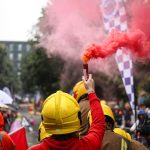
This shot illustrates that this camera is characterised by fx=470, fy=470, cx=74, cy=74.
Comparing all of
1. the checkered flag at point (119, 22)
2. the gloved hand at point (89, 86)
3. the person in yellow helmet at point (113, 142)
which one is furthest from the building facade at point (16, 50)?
the gloved hand at point (89, 86)

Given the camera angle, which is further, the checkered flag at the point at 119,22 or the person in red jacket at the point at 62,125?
the checkered flag at the point at 119,22

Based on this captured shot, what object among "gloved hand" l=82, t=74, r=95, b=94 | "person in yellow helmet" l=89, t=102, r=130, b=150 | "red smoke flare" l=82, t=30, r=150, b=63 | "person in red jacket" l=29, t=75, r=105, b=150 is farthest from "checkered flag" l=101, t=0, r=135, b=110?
"person in red jacket" l=29, t=75, r=105, b=150

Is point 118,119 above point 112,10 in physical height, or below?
below

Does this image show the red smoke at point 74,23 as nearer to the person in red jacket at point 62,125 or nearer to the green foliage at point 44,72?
the person in red jacket at point 62,125

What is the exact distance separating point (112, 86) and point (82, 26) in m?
11.8

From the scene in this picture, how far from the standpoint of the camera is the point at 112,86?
2775 cm

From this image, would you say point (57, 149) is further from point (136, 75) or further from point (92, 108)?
point (136, 75)

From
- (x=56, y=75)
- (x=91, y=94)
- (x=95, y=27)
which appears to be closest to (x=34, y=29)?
(x=56, y=75)

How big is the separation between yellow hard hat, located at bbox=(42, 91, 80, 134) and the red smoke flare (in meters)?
0.69

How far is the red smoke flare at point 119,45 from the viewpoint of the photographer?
407 centimetres

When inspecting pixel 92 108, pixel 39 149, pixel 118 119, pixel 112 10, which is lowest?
pixel 118 119

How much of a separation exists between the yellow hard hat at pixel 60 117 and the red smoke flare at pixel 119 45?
2.25ft

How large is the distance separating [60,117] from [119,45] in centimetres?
224

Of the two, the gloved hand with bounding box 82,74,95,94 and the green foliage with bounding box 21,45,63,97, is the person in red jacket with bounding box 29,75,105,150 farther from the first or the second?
the green foliage with bounding box 21,45,63,97
